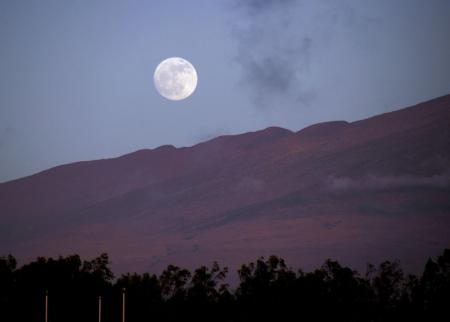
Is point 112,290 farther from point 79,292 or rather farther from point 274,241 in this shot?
point 274,241

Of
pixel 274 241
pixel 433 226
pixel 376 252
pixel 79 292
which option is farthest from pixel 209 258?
pixel 79 292

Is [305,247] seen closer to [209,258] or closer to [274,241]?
[274,241]

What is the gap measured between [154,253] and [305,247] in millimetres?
34669

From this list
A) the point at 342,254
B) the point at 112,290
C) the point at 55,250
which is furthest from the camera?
the point at 55,250

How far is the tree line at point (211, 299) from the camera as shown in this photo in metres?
67.8

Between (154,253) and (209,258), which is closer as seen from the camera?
(209,258)

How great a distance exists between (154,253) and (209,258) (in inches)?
732

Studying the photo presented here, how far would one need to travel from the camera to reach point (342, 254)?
171m

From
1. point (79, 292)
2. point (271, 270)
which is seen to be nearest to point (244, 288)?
point (271, 270)

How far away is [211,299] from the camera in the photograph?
7538 cm

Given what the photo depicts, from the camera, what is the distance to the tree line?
6775 centimetres

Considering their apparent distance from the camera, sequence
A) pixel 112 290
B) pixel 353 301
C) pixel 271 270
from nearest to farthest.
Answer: pixel 112 290, pixel 353 301, pixel 271 270

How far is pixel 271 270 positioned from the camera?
80.9 meters

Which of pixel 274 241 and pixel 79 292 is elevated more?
pixel 274 241
